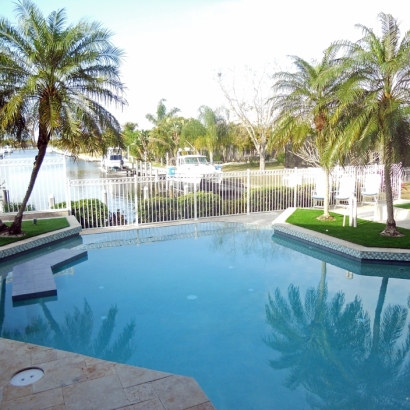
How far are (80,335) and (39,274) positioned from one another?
234cm

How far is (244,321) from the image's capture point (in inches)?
209

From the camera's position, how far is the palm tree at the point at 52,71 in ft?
26.1

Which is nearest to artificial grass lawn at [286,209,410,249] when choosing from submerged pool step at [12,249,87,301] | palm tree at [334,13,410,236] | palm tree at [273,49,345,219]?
palm tree at [273,49,345,219]

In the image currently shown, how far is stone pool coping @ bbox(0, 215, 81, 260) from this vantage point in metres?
7.94

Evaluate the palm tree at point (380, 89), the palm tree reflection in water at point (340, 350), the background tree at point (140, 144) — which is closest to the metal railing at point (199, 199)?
the palm tree at point (380, 89)

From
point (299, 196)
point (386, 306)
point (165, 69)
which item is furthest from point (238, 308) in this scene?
point (165, 69)

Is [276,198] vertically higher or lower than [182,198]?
lower

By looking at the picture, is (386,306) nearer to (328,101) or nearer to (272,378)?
(272,378)

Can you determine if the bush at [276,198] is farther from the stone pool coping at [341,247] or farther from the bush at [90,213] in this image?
the bush at [90,213]

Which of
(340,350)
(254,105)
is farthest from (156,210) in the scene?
(254,105)

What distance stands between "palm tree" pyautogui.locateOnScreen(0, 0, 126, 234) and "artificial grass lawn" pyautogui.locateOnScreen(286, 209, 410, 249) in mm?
5784

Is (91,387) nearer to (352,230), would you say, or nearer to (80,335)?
(80,335)

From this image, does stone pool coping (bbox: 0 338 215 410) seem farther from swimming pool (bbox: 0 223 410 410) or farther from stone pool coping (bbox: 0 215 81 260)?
stone pool coping (bbox: 0 215 81 260)

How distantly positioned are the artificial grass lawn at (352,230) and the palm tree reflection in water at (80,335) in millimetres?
5264
